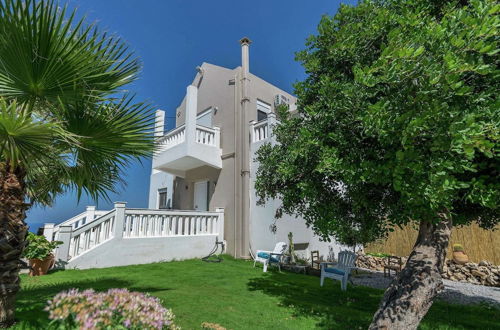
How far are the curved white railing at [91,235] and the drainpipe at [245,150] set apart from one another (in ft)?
17.2

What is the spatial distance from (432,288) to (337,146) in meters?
2.30

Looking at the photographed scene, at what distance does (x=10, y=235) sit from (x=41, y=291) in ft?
10.2

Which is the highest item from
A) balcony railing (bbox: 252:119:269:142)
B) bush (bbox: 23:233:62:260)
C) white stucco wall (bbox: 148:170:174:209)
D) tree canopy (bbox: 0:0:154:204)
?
balcony railing (bbox: 252:119:269:142)

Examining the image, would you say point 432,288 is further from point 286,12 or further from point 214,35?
point 214,35

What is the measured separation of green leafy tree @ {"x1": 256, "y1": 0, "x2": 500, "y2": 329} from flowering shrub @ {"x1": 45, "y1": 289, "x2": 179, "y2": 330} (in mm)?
2733

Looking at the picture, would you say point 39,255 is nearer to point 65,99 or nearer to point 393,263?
point 65,99

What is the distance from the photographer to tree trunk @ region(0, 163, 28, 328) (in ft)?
12.6

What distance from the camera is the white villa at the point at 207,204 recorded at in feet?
33.1

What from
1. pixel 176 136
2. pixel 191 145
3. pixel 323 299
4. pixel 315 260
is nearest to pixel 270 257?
pixel 315 260

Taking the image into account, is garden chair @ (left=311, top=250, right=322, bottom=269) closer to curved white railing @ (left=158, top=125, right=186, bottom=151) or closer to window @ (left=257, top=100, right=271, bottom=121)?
window @ (left=257, top=100, right=271, bottom=121)

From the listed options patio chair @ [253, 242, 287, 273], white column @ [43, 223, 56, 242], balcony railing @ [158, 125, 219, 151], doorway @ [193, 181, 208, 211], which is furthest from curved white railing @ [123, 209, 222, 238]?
white column @ [43, 223, 56, 242]

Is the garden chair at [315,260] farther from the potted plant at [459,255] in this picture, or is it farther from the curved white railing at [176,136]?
the curved white railing at [176,136]

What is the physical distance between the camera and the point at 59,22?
385cm

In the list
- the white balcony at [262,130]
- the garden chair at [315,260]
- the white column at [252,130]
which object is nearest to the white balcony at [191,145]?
the white column at [252,130]
